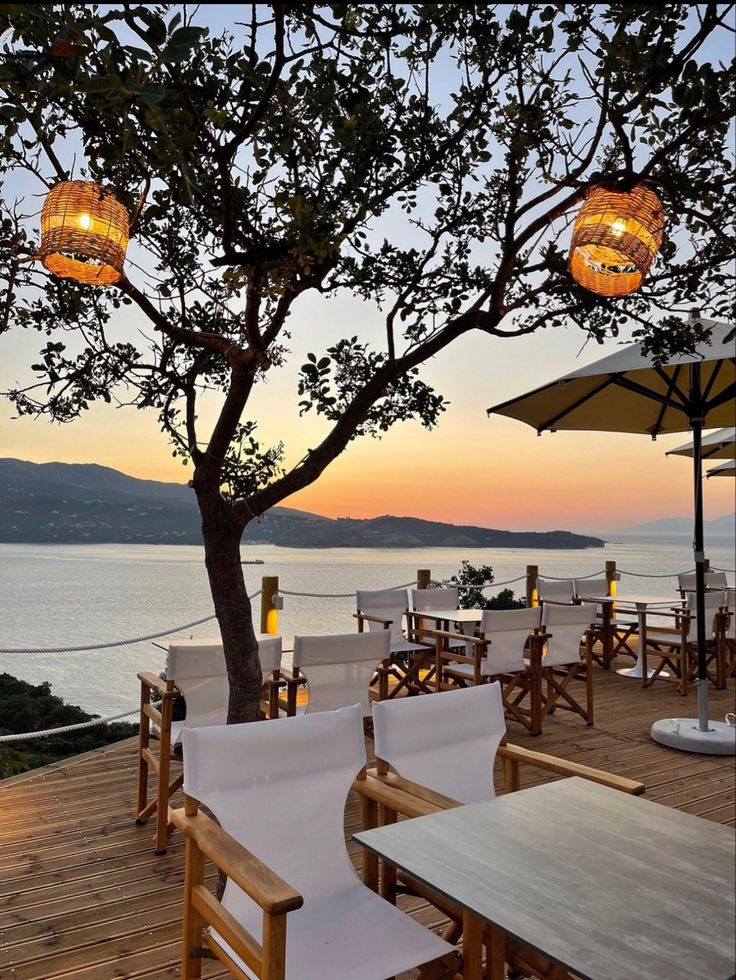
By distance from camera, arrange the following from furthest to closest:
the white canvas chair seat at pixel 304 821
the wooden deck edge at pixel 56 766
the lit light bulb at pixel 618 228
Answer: the wooden deck edge at pixel 56 766 < the lit light bulb at pixel 618 228 < the white canvas chair seat at pixel 304 821

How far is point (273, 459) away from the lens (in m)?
3.06

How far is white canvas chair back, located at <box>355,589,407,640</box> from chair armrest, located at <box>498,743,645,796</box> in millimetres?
3873

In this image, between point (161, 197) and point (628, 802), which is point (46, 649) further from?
point (628, 802)

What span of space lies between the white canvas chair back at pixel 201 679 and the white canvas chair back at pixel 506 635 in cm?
206

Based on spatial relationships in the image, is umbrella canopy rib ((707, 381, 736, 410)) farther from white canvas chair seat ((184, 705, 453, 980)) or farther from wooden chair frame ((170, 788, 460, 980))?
wooden chair frame ((170, 788, 460, 980))

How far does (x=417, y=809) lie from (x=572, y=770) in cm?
55

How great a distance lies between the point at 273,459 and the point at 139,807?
192cm

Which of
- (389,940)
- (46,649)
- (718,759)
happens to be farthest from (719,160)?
(46,649)

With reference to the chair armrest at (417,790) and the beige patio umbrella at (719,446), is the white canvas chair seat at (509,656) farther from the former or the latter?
the beige patio umbrella at (719,446)

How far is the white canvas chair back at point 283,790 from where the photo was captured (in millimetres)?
1976

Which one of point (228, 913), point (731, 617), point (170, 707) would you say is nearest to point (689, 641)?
point (731, 617)

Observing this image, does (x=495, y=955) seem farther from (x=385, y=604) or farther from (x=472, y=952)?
(x=385, y=604)

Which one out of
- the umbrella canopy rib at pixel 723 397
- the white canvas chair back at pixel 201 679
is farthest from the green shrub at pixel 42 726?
the umbrella canopy rib at pixel 723 397

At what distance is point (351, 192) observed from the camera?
2.50m
